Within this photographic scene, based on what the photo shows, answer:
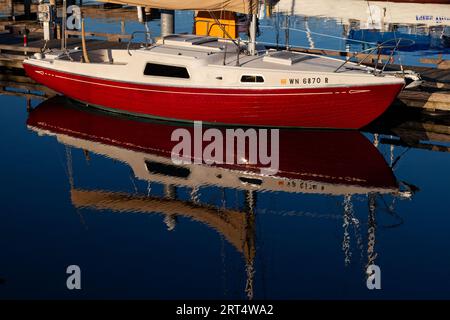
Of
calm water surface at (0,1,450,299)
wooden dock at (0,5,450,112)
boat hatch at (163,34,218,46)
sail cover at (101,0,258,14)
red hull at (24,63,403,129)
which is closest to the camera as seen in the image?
calm water surface at (0,1,450,299)

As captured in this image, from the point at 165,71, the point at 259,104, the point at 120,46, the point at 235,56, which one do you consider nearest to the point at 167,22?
the point at 120,46

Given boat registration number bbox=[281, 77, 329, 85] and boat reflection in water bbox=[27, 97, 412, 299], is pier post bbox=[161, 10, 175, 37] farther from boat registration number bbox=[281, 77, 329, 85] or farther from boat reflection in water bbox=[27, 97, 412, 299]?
boat registration number bbox=[281, 77, 329, 85]

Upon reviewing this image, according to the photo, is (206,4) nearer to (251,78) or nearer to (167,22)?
(251,78)

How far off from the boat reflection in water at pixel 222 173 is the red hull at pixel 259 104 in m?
0.58

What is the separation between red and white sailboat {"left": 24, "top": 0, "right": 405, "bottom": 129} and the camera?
24000 mm

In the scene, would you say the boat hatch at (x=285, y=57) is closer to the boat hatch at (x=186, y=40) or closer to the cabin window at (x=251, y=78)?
the cabin window at (x=251, y=78)

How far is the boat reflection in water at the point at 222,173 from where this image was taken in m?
19.2

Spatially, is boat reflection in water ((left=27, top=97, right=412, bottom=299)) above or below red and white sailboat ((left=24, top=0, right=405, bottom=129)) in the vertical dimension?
below

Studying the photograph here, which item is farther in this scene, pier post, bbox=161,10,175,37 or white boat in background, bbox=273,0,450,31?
white boat in background, bbox=273,0,450,31

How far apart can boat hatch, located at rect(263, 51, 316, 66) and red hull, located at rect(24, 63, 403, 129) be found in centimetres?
133

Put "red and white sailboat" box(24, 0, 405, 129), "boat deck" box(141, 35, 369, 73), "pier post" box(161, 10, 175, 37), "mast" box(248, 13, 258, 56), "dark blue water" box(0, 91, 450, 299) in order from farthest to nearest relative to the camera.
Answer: "pier post" box(161, 10, 175, 37) → "mast" box(248, 13, 258, 56) → "boat deck" box(141, 35, 369, 73) → "red and white sailboat" box(24, 0, 405, 129) → "dark blue water" box(0, 91, 450, 299)

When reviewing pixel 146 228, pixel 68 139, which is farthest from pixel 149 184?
pixel 68 139

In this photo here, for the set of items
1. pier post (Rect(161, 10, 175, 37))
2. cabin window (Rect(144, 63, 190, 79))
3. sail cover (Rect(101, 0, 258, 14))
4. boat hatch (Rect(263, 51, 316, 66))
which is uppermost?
sail cover (Rect(101, 0, 258, 14))

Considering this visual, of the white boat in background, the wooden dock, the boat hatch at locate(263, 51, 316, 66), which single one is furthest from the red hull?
the white boat in background
